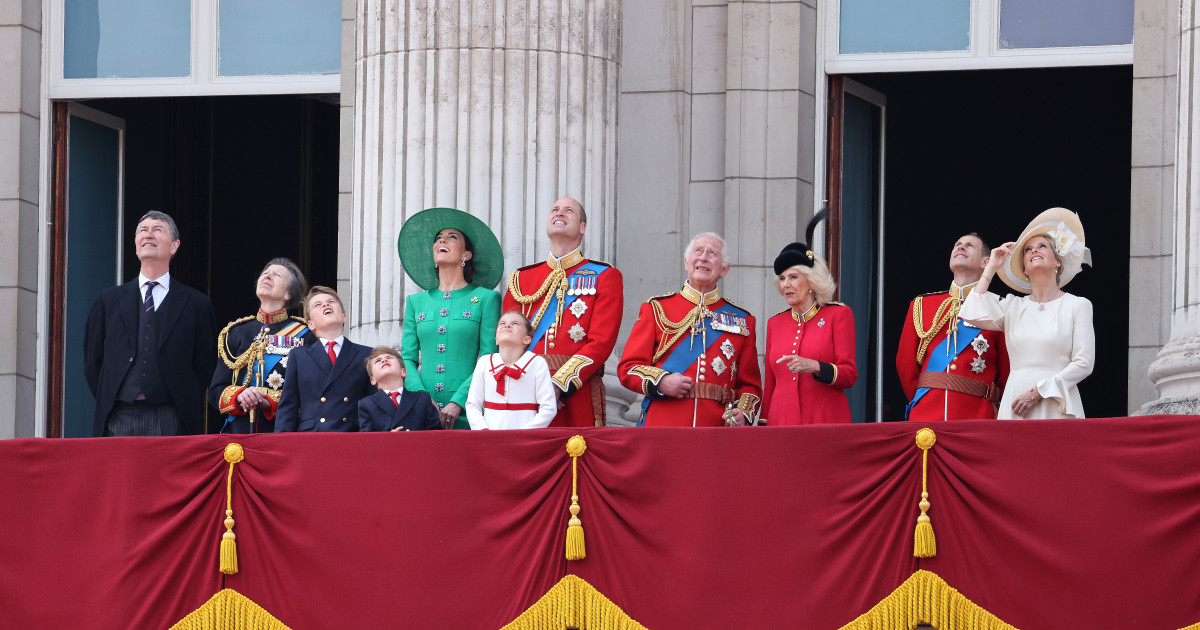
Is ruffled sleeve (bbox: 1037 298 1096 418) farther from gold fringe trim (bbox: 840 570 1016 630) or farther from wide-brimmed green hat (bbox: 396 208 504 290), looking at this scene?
wide-brimmed green hat (bbox: 396 208 504 290)

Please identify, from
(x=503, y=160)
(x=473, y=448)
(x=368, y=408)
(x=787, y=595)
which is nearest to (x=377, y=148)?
(x=503, y=160)

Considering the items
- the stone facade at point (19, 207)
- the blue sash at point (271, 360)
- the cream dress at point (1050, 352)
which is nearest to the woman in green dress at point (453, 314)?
the blue sash at point (271, 360)

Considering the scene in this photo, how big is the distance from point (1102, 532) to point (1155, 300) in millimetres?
3937

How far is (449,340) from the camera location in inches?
439

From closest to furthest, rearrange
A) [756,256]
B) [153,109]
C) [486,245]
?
[486,245] → [756,256] → [153,109]

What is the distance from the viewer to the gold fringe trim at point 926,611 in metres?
9.00

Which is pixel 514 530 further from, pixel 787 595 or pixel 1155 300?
pixel 1155 300

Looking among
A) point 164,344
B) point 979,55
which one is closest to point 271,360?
point 164,344

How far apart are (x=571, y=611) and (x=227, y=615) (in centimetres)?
178

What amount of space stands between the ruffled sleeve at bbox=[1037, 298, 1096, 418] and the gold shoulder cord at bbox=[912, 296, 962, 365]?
0.98 meters

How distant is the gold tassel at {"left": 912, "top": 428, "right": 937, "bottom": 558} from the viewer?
914 centimetres

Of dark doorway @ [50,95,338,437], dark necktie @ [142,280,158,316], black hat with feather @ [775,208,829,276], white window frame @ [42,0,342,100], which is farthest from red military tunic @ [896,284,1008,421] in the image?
dark doorway @ [50,95,338,437]

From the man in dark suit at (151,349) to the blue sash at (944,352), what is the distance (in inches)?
163

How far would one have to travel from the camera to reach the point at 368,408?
10500 mm
